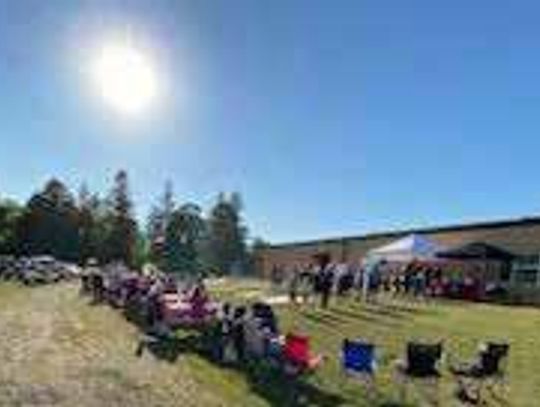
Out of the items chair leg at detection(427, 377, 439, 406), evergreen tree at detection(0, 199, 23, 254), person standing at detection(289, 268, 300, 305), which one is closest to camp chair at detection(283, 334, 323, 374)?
chair leg at detection(427, 377, 439, 406)

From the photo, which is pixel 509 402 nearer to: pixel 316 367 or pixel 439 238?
pixel 316 367

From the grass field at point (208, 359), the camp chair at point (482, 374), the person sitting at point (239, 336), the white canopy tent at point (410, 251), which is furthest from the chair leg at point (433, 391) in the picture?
the white canopy tent at point (410, 251)

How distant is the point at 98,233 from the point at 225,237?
33963mm

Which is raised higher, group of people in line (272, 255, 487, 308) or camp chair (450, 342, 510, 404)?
group of people in line (272, 255, 487, 308)

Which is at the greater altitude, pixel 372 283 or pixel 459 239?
pixel 459 239

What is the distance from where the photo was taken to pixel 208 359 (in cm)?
2823

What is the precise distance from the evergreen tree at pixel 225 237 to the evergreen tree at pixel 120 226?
1974 cm

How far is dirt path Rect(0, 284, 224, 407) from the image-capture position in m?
20.7

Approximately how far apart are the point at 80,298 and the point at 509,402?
119 feet

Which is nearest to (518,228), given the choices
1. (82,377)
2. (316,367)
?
(316,367)

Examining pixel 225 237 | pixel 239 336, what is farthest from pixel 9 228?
pixel 239 336

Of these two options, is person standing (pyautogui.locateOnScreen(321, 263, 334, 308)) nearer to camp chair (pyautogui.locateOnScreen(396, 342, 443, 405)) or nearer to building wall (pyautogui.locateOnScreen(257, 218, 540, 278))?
building wall (pyautogui.locateOnScreen(257, 218, 540, 278))

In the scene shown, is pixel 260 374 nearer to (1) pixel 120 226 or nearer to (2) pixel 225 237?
(1) pixel 120 226

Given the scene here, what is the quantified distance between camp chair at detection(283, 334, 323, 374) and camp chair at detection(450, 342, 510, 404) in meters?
3.15
